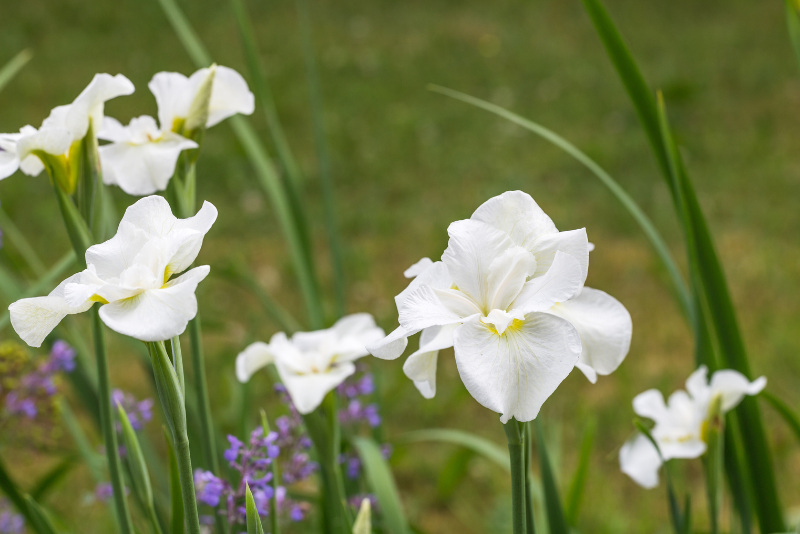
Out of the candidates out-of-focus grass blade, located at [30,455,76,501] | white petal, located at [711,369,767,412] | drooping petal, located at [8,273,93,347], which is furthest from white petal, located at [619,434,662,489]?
out-of-focus grass blade, located at [30,455,76,501]

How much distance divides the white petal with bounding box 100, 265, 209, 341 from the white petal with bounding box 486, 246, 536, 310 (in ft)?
0.61

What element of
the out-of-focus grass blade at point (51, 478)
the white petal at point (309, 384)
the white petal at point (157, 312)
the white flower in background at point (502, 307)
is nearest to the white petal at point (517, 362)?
the white flower in background at point (502, 307)

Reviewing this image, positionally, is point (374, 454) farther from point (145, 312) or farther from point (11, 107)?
point (11, 107)

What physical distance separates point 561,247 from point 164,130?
0.41m

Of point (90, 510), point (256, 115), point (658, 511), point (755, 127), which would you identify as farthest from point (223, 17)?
point (658, 511)

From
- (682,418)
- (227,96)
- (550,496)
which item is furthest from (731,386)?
(227,96)

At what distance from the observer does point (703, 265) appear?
2.54ft

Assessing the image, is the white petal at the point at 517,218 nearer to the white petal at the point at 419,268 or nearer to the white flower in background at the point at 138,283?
the white petal at the point at 419,268

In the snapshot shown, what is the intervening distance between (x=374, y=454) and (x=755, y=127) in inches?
125

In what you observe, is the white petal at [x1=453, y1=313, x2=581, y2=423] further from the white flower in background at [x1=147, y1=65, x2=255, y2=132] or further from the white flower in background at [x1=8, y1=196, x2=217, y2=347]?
the white flower in background at [x1=147, y1=65, x2=255, y2=132]

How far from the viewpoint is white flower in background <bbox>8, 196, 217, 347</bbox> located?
411 mm

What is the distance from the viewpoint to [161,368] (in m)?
0.44

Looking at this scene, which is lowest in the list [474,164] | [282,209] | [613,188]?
[613,188]

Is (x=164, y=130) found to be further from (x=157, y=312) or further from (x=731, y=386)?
(x=731, y=386)
